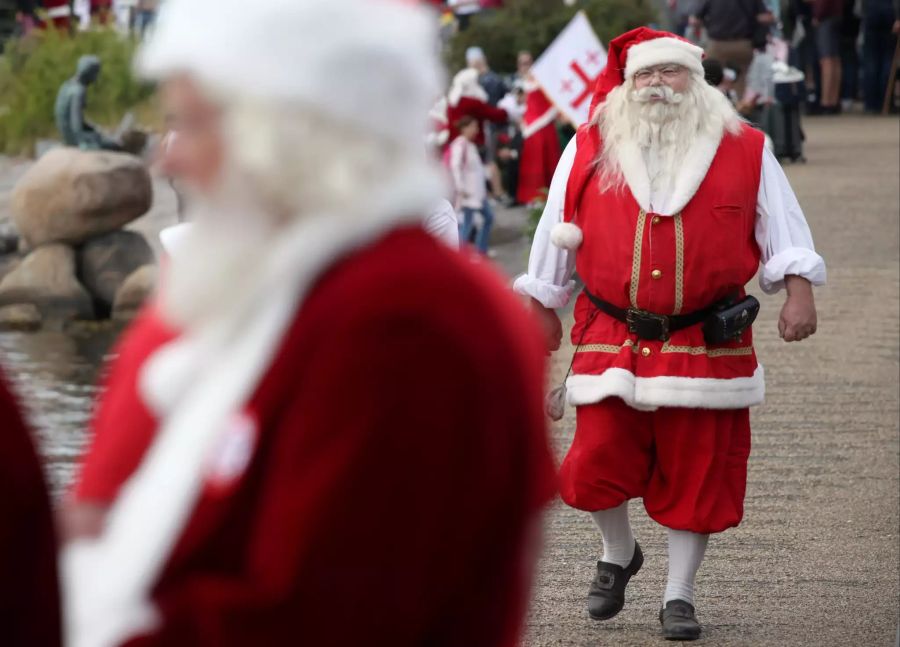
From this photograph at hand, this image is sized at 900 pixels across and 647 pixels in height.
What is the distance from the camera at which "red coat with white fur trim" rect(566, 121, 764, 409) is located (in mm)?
5262

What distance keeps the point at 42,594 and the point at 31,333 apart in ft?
44.1

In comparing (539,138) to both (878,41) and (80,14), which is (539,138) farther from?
(80,14)

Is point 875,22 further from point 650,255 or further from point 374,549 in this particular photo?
point 374,549

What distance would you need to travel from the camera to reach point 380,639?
6.27 ft

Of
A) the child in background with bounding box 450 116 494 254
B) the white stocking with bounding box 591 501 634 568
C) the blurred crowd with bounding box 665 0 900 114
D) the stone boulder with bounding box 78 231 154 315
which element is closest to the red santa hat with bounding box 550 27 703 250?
the white stocking with bounding box 591 501 634 568

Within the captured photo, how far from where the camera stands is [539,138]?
64.2 feet

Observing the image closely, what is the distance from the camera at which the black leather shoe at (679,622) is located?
17.8 feet

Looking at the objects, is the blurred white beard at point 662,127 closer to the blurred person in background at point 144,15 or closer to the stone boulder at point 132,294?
the stone boulder at point 132,294

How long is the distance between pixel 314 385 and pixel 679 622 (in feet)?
12.2

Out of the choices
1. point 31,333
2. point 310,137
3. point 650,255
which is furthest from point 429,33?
point 31,333

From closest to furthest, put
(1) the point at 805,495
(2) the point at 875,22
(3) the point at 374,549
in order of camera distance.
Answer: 1. (3) the point at 374,549
2. (1) the point at 805,495
3. (2) the point at 875,22

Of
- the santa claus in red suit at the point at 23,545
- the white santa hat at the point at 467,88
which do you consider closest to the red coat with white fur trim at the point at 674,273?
the santa claus in red suit at the point at 23,545

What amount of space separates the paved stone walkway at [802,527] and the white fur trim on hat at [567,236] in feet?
3.91

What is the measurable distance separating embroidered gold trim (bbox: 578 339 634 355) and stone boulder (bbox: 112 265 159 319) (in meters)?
10.7
